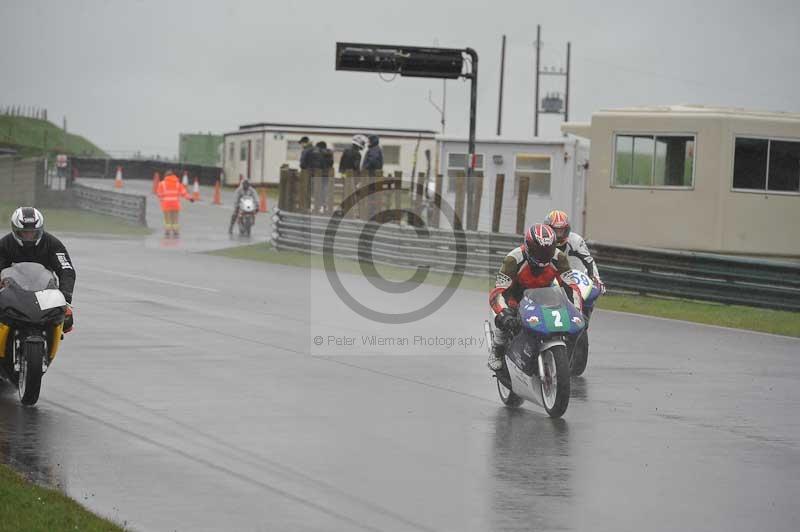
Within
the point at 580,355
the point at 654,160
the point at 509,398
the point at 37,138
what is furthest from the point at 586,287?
the point at 37,138

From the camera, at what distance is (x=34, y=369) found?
37.2ft

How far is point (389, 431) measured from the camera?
10.8 meters

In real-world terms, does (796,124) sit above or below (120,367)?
above

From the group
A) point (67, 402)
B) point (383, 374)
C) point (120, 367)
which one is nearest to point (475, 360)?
point (383, 374)

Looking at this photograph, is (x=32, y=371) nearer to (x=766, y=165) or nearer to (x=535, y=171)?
(x=766, y=165)

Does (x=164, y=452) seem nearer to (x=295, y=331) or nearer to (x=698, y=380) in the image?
(x=698, y=380)

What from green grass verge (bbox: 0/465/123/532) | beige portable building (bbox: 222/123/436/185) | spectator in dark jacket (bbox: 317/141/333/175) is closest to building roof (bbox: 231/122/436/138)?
beige portable building (bbox: 222/123/436/185)

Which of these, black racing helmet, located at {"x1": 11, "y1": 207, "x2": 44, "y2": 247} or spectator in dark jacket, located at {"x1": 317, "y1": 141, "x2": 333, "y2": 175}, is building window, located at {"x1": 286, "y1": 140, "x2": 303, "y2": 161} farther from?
black racing helmet, located at {"x1": 11, "y1": 207, "x2": 44, "y2": 247}

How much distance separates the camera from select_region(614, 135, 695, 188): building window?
1204 inches

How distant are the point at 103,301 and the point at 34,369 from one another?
9886mm

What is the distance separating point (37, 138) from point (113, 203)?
51.0m

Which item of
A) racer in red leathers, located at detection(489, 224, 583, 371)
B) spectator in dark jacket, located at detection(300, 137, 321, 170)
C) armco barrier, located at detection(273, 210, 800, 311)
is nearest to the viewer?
racer in red leathers, located at detection(489, 224, 583, 371)

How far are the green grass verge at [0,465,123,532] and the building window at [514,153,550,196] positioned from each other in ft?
98.5

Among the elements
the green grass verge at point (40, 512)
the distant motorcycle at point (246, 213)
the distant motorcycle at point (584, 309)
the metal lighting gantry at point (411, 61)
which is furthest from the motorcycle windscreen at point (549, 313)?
the distant motorcycle at point (246, 213)
